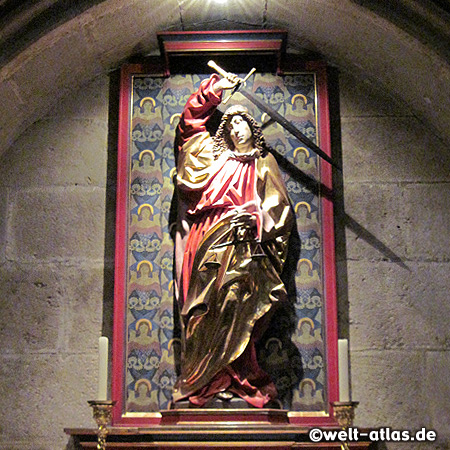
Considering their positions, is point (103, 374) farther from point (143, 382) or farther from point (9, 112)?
point (9, 112)

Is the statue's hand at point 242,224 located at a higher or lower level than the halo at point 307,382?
higher

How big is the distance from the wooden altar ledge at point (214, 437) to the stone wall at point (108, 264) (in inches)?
16.2

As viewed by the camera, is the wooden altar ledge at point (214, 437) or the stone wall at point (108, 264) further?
the stone wall at point (108, 264)

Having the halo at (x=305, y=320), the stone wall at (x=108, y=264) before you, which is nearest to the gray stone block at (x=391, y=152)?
the stone wall at (x=108, y=264)

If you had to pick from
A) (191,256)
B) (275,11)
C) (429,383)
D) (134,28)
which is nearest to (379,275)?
(429,383)

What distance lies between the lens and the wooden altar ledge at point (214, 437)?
3979 millimetres

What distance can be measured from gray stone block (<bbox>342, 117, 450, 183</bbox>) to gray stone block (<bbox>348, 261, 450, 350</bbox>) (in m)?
0.46

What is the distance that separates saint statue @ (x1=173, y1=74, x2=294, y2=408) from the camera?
4.25 metres

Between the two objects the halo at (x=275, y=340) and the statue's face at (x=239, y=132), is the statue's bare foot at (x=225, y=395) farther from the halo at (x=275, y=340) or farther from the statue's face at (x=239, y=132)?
the statue's face at (x=239, y=132)

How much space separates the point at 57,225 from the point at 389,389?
5.81ft

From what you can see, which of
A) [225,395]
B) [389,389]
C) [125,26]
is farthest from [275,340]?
[125,26]

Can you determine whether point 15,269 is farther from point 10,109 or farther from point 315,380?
point 315,380

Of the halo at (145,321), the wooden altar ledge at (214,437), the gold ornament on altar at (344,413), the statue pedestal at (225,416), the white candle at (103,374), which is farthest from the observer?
the halo at (145,321)

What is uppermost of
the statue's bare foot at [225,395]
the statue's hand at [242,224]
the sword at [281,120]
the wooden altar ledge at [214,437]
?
the sword at [281,120]
